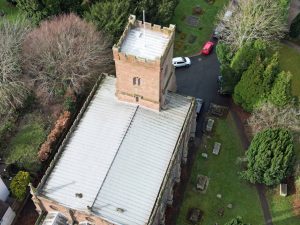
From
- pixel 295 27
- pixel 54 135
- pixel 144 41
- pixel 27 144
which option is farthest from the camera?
pixel 295 27

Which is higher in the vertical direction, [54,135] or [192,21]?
[192,21]

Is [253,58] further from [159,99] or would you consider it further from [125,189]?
[125,189]

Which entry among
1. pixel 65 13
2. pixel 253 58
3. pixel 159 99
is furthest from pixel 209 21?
pixel 159 99

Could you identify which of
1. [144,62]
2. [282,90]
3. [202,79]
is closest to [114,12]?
[202,79]

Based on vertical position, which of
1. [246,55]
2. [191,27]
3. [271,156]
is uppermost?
[246,55]

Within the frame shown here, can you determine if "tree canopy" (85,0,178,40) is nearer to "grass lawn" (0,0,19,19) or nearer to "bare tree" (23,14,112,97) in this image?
"bare tree" (23,14,112,97)

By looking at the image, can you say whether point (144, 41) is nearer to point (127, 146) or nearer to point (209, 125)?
point (127, 146)
